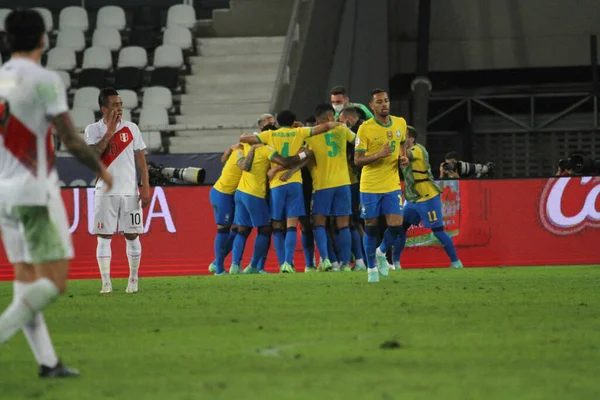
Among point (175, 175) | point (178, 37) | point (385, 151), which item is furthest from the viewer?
point (178, 37)

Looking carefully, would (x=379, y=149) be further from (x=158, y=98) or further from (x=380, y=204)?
(x=158, y=98)

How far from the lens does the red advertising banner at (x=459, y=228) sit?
18609 mm

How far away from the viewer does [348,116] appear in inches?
645

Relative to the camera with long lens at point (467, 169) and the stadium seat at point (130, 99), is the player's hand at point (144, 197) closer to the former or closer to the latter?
the camera with long lens at point (467, 169)

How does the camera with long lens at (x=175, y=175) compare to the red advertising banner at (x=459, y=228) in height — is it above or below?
above

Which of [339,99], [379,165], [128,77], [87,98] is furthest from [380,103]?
[128,77]

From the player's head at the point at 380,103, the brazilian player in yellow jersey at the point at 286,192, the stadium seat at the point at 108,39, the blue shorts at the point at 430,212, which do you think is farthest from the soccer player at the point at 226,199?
the stadium seat at the point at 108,39

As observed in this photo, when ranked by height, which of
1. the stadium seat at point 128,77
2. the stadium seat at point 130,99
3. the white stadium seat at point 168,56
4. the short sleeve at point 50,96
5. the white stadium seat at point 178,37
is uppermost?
the white stadium seat at point 178,37

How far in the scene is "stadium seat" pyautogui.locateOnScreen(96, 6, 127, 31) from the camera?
89.8 ft

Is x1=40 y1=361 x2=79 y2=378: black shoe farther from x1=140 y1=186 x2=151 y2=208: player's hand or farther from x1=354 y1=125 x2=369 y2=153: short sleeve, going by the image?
x1=354 y1=125 x2=369 y2=153: short sleeve

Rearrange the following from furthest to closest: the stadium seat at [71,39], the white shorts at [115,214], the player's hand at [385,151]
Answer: the stadium seat at [71,39], the player's hand at [385,151], the white shorts at [115,214]

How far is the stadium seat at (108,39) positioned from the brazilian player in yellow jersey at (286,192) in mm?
10926

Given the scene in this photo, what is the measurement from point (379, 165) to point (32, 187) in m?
7.67

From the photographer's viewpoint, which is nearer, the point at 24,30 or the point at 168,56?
the point at 24,30
